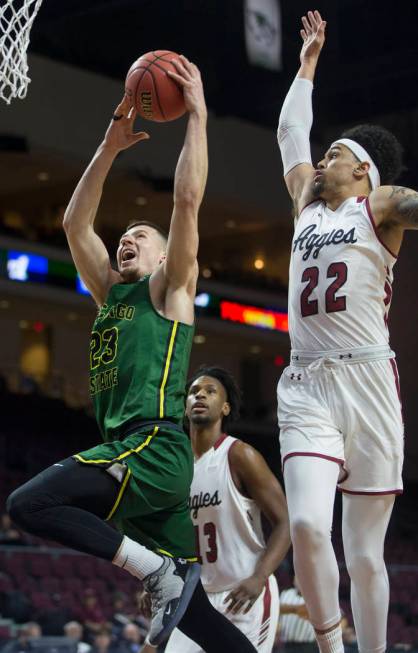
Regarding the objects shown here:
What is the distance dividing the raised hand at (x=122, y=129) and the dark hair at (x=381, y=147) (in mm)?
994

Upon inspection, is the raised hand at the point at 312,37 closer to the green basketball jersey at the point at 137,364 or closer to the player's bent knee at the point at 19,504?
the green basketball jersey at the point at 137,364

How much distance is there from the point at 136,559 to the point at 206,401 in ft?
6.76

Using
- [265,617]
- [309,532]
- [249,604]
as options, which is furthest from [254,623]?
[309,532]

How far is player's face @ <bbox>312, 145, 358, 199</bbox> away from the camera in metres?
Result: 5.09

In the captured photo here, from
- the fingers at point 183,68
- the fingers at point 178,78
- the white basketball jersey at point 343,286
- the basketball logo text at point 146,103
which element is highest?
the fingers at point 183,68

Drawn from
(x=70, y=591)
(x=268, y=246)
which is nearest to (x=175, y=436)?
(x=70, y=591)

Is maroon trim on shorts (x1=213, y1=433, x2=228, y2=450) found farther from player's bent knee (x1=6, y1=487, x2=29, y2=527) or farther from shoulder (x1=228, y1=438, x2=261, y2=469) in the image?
player's bent knee (x1=6, y1=487, x2=29, y2=527)

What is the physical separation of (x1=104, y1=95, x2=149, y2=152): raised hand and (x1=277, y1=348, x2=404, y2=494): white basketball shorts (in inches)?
54.1

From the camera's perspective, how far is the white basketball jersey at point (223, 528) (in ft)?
19.6

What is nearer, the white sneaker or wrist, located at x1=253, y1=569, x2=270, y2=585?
the white sneaker

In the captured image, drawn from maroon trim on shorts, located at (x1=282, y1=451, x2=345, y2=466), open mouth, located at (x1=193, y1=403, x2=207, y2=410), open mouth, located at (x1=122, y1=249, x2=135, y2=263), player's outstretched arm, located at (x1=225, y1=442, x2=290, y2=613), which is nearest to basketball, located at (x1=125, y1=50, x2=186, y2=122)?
open mouth, located at (x1=122, y1=249, x2=135, y2=263)

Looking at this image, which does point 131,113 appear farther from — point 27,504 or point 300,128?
point 27,504

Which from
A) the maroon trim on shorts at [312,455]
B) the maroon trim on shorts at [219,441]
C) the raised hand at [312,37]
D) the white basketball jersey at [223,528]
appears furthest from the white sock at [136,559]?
the raised hand at [312,37]

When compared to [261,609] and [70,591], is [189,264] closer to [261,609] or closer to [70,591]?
[261,609]
